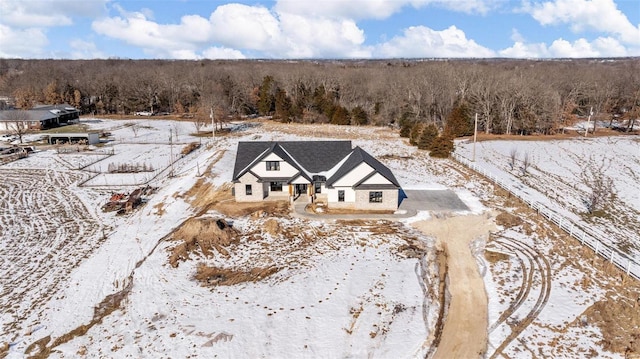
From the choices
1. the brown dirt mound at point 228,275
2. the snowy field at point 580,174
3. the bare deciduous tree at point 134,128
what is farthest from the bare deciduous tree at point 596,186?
the bare deciduous tree at point 134,128

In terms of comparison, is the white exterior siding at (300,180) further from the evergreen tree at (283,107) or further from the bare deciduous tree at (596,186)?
the evergreen tree at (283,107)

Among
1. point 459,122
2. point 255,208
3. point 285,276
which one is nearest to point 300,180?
point 255,208

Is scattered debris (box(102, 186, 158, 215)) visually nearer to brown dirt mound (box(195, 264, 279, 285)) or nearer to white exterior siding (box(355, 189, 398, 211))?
brown dirt mound (box(195, 264, 279, 285))

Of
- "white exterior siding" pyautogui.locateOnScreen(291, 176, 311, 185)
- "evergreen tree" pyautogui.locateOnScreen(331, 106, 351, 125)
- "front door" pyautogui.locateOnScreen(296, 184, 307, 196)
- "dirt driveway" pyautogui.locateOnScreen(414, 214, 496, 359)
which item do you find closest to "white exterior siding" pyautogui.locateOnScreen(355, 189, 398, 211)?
"dirt driveway" pyautogui.locateOnScreen(414, 214, 496, 359)

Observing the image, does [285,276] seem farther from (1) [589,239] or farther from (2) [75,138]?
(2) [75,138]

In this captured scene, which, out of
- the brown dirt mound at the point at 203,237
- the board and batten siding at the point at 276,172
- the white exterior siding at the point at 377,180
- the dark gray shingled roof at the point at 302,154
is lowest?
the brown dirt mound at the point at 203,237

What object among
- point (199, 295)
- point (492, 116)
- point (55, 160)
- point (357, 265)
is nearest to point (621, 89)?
point (492, 116)

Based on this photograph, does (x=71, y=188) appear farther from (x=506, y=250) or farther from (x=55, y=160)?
(x=506, y=250)
